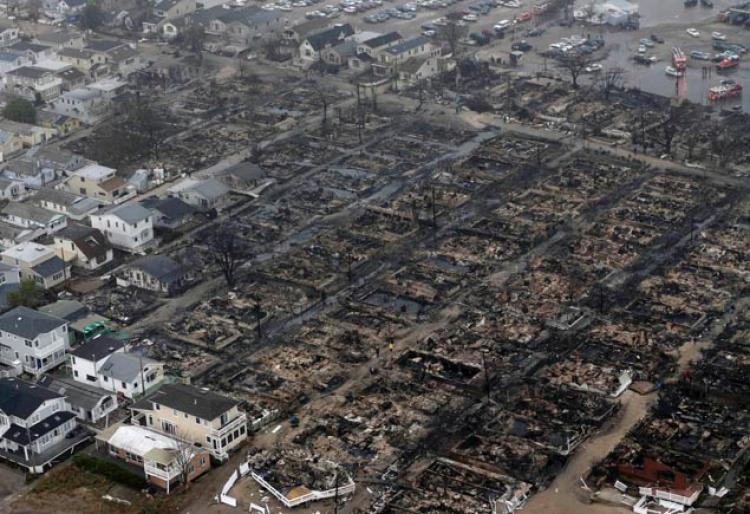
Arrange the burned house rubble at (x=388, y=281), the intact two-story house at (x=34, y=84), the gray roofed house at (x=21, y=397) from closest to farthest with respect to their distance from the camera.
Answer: the burned house rubble at (x=388, y=281)
the gray roofed house at (x=21, y=397)
the intact two-story house at (x=34, y=84)

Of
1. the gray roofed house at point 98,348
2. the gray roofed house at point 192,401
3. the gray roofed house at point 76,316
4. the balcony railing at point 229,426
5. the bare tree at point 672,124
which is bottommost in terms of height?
the bare tree at point 672,124

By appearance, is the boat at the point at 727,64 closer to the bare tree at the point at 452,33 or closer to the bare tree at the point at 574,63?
the bare tree at the point at 574,63

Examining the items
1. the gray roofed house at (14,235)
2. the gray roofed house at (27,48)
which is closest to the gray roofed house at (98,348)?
the gray roofed house at (14,235)

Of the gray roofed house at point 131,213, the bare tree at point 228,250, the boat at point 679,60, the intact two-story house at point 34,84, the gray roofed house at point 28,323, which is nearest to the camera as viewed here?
the gray roofed house at point 28,323

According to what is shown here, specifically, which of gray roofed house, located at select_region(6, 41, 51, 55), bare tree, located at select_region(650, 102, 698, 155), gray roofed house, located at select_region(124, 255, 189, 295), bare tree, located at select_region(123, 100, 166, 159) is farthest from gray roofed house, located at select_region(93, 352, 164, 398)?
gray roofed house, located at select_region(6, 41, 51, 55)

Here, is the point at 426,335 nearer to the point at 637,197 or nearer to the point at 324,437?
the point at 324,437

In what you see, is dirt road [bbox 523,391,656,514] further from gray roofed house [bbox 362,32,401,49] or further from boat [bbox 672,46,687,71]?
gray roofed house [bbox 362,32,401,49]

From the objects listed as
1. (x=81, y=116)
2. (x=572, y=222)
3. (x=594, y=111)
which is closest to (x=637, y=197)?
(x=572, y=222)
